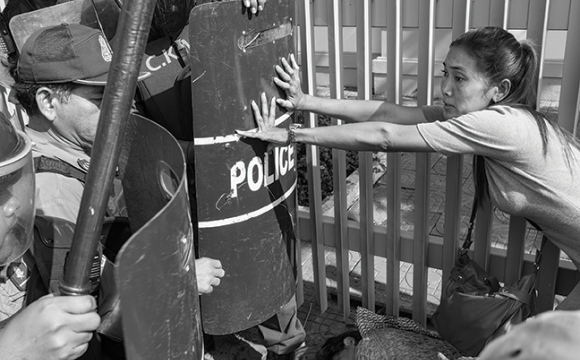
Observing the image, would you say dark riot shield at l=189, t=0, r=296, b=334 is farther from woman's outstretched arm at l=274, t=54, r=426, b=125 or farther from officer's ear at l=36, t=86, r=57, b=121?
officer's ear at l=36, t=86, r=57, b=121

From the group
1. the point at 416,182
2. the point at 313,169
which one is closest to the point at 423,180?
the point at 416,182

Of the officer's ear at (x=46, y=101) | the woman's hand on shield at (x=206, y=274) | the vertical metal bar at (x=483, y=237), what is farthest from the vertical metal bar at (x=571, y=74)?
the officer's ear at (x=46, y=101)

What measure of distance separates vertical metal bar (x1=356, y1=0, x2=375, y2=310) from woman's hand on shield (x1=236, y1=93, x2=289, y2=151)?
0.84 metres

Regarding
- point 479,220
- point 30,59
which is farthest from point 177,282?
point 479,220

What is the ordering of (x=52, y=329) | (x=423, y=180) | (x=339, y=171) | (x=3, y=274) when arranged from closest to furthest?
1. (x=52, y=329)
2. (x=3, y=274)
3. (x=423, y=180)
4. (x=339, y=171)

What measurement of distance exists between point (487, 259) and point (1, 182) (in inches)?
95.5

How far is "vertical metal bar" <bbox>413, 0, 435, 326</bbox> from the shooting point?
9.32 feet

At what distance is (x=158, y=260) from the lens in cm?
108

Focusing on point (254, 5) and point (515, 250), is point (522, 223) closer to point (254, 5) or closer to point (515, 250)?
point (515, 250)

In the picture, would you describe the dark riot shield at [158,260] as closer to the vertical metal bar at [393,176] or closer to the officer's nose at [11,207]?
the officer's nose at [11,207]

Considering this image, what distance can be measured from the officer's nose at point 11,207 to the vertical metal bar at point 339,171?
2.04m

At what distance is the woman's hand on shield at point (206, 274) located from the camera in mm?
1959

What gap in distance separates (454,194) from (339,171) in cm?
67

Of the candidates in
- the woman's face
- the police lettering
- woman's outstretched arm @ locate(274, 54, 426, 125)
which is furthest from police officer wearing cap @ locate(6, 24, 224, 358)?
the woman's face
